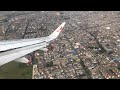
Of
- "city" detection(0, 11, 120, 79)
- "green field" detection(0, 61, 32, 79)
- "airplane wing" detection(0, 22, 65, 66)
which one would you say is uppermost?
"airplane wing" detection(0, 22, 65, 66)

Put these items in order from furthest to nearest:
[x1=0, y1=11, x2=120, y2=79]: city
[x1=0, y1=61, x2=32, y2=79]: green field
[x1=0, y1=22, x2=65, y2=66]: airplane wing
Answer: [x1=0, y1=11, x2=120, y2=79]: city < [x1=0, y1=61, x2=32, y2=79]: green field < [x1=0, y1=22, x2=65, y2=66]: airplane wing

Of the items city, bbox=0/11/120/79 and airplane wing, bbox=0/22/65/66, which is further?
city, bbox=0/11/120/79

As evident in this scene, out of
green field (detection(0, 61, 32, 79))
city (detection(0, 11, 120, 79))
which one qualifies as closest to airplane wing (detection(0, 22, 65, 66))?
green field (detection(0, 61, 32, 79))

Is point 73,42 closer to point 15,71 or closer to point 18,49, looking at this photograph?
point 15,71

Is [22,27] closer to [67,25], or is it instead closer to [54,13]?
[67,25]

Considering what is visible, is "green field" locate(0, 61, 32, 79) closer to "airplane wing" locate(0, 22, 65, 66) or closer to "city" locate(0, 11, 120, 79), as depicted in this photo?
"city" locate(0, 11, 120, 79)

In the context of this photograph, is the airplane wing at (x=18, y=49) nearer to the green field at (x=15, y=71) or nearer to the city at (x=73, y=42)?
the green field at (x=15, y=71)

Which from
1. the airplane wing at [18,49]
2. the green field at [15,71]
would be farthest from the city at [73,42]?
the airplane wing at [18,49]

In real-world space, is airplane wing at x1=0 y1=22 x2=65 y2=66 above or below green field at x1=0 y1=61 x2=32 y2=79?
above

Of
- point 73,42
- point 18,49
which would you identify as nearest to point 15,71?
point 18,49
